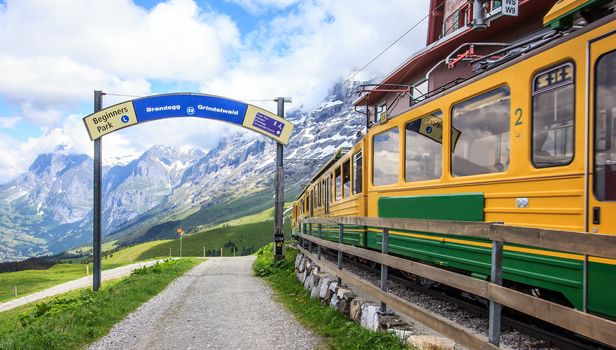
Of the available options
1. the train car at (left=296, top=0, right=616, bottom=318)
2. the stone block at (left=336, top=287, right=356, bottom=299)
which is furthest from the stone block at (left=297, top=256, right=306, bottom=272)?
the stone block at (left=336, top=287, right=356, bottom=299)

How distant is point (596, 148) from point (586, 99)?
55cm

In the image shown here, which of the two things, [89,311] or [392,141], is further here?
[392,141]

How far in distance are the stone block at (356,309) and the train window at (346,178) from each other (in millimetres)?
6870

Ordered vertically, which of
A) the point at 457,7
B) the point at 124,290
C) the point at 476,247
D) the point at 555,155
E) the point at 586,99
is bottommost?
the point at 124,290

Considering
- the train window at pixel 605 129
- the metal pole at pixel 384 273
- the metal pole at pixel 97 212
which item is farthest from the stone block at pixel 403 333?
the metal pole at pixel 97 212

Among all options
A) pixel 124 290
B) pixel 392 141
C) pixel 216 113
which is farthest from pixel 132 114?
pixel 392 141

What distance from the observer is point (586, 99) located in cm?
564

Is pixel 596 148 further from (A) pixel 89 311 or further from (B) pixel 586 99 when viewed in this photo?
(A) pixel 89 311

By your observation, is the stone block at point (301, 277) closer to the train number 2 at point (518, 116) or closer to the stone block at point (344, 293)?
the stone block at point (344, 293)

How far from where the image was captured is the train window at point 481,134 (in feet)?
23.7

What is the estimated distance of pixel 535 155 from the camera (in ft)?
21.4

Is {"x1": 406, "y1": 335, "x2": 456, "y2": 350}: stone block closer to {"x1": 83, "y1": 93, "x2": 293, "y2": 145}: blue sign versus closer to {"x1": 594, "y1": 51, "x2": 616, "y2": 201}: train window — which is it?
{"x1": 594, "y1": 51, "x2": 616, "y2": 201}: train window

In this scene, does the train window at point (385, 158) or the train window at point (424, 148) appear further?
the train window at point (385, 158)

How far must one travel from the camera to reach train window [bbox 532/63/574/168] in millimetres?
5961
